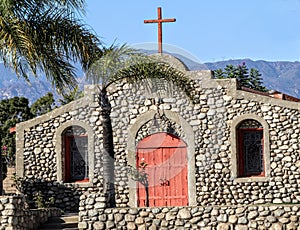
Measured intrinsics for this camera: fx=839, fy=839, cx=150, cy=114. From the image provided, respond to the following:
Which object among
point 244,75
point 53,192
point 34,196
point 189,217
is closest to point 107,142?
point 189,217

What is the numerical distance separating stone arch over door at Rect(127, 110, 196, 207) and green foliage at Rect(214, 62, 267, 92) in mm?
8484

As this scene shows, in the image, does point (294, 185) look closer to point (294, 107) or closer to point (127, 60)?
point (294, 107)

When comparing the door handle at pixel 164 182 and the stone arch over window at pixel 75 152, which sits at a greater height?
the stone arch over window at pixel 75 152

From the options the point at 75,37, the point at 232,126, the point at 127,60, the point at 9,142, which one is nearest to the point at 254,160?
the point at 232,126

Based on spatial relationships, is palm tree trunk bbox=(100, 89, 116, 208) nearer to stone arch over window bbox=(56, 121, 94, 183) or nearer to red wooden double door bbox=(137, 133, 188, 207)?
red wooden double door bbox=(137, 133, 188, 207)

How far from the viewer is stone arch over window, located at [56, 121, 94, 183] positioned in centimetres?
2730

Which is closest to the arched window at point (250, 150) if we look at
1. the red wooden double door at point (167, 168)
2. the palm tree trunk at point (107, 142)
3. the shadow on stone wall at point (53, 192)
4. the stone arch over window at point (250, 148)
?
the stone arch over window at point (250, 148)

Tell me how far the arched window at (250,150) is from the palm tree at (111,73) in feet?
12.0

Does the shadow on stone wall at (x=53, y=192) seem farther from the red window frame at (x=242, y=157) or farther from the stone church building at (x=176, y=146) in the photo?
the red window frame at (x=242, y=157)

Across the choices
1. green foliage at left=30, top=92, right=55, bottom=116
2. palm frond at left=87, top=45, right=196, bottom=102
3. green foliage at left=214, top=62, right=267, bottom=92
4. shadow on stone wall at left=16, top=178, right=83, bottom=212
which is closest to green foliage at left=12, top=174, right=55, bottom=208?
shadow on stone wall at left=16, top=178, right=83, bottom=212

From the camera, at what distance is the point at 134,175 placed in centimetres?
2689

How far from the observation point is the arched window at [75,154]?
27578mm

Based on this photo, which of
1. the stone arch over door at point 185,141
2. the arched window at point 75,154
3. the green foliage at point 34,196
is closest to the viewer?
the green foliage at point 34,196

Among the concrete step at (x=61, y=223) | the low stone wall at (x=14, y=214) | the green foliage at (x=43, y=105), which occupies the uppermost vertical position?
the green foliage at (x=43, y=105)
